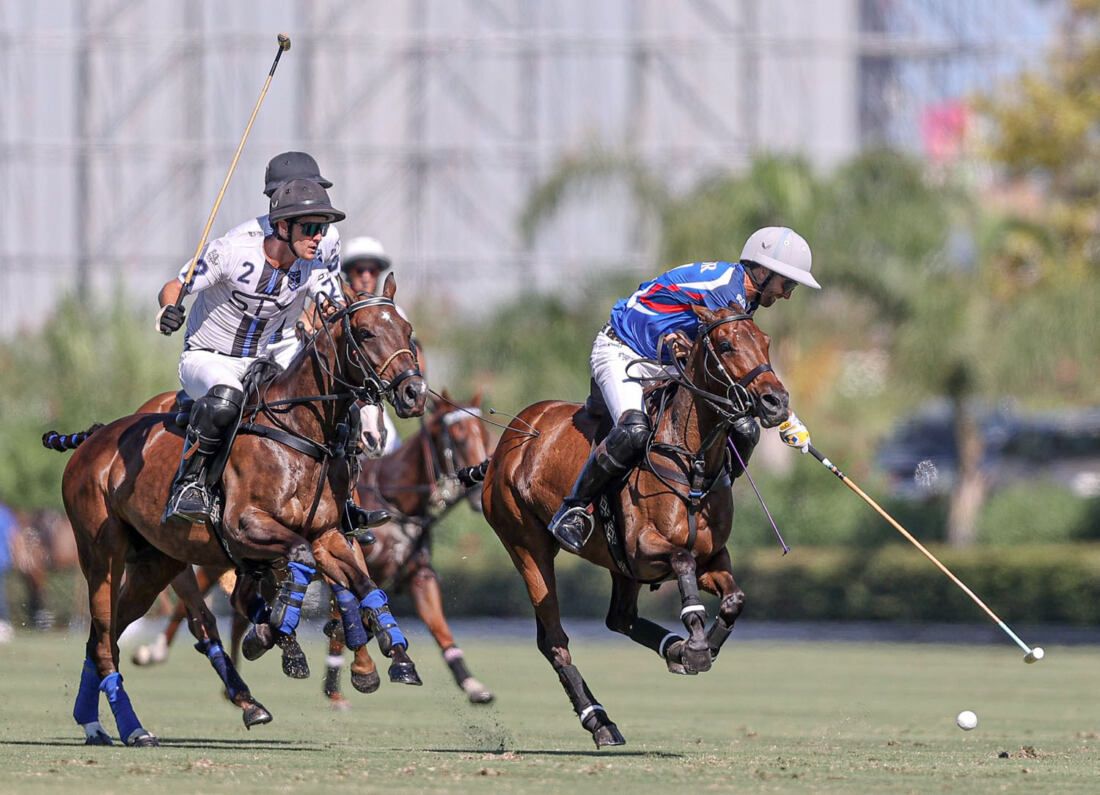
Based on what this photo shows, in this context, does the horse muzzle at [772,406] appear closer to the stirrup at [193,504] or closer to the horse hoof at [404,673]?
the horse hoof at [404,673]

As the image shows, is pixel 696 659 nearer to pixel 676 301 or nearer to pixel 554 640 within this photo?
pixel 554 640

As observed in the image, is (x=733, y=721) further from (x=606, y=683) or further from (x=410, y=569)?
(x=606, y=683)

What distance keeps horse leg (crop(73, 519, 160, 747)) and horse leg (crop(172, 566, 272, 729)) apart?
487mm

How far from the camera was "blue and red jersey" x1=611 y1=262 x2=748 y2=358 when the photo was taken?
10734 millimetres

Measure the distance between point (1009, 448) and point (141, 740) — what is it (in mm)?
21534

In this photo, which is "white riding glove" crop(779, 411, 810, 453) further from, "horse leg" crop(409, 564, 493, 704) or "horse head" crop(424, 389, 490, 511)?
"horse head" crop(424, 389, 490, 511)

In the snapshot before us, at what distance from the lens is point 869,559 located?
24625mm

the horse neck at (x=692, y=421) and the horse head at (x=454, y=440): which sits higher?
the horse neck at (x=692, y=421)

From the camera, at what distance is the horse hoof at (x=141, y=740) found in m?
11.0

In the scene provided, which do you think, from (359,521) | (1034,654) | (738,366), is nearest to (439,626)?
(359,521)

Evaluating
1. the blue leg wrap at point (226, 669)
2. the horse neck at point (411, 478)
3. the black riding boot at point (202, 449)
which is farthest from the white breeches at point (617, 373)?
the horse neck at point (411, 478)

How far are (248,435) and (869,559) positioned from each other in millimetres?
14905

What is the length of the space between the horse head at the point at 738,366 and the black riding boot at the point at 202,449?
2.14 metres

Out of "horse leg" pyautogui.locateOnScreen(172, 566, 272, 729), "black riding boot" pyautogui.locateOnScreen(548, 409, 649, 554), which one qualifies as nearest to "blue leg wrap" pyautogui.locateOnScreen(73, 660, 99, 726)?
"horse leg" pyautogui.locateOnScreen(172, 566, 272, 729)
